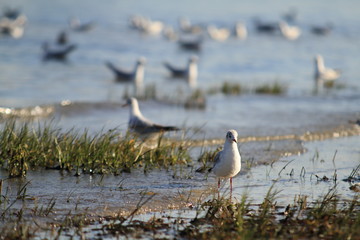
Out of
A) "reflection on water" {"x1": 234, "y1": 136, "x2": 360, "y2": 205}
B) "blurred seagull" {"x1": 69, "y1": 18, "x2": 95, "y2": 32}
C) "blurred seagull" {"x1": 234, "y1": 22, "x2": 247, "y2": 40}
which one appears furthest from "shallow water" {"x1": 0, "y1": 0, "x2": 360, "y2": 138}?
"reflection on water" {"x1": 234, "y1": 136, "x2": 360, "y2": 205}

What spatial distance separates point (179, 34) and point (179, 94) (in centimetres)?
2013

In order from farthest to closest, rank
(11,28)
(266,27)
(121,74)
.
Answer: (266,27) → (11,28) → (121,74)

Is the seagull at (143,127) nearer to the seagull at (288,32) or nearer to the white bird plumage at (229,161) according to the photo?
the white bird plumage at (229,161)

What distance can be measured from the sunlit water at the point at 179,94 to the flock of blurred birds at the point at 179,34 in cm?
43

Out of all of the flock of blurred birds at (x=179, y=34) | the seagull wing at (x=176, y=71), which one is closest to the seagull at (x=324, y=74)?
the flock of blurred birds at (x=179, y=34)

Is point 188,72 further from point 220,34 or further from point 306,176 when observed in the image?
point 220,34

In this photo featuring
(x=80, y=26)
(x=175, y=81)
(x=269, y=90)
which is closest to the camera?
(x=269, y=90)

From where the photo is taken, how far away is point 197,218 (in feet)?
20.8

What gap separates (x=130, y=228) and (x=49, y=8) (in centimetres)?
4164

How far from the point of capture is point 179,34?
123ft

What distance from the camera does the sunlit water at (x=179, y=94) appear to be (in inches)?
308

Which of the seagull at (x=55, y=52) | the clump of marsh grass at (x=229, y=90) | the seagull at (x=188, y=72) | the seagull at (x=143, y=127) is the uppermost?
the seagull at (x=55, y=52)

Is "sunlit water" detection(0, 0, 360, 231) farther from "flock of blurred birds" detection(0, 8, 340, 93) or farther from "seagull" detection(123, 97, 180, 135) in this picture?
"flock of blurred birds" detection(0, 8, 340, 93)

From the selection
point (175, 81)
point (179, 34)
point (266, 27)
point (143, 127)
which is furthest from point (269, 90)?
point (266, 27)
